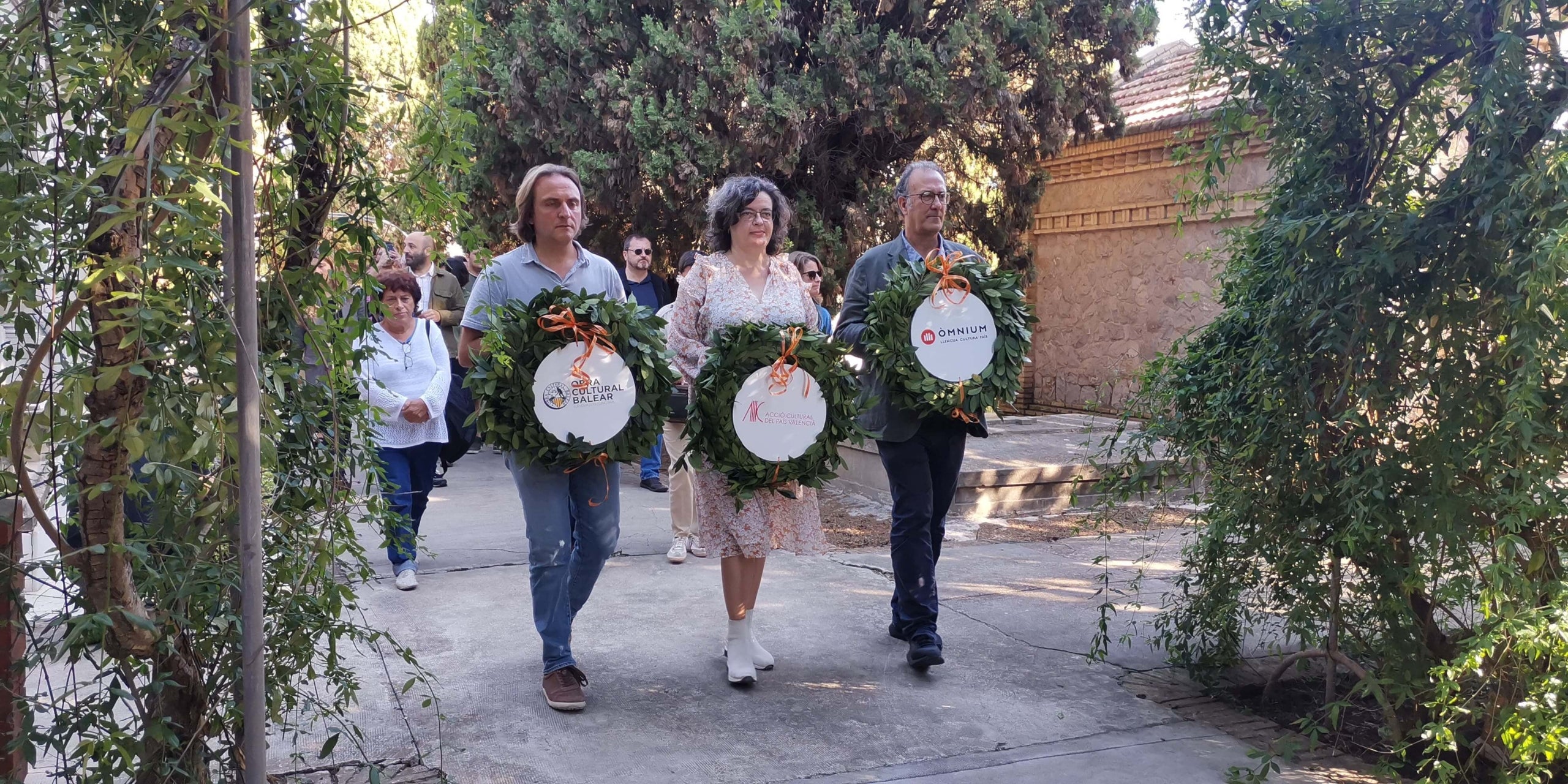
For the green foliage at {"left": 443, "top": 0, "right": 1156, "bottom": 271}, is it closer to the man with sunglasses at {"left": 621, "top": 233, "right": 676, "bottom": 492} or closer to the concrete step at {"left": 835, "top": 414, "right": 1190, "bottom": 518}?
the man with sunglasses at {"left": 621, "top": 233, "right": 676, "bottom": 492}

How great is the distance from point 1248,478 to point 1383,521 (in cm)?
70

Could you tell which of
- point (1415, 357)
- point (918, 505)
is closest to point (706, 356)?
point (918, 505)

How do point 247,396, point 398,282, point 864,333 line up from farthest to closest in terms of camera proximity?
point 398,282 → point 864,333 → point 247,396

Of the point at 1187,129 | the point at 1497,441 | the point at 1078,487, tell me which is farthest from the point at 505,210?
the point at 1497,441

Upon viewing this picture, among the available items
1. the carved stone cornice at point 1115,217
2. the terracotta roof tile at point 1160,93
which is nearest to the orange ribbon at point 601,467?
the terracotta roof tile at point 1160,93

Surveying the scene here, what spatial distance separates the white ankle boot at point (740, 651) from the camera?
455cm

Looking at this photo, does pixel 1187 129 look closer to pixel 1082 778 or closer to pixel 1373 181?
pixel 1373 181

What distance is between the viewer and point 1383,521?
339 cm

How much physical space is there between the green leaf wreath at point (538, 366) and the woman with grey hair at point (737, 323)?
0.92 ft

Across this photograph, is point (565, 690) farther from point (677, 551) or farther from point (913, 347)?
point (677, 551)

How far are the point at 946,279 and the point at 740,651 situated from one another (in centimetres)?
165

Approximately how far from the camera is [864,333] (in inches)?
188

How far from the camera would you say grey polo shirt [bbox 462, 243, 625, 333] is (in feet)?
14.3

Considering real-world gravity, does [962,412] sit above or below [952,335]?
below
